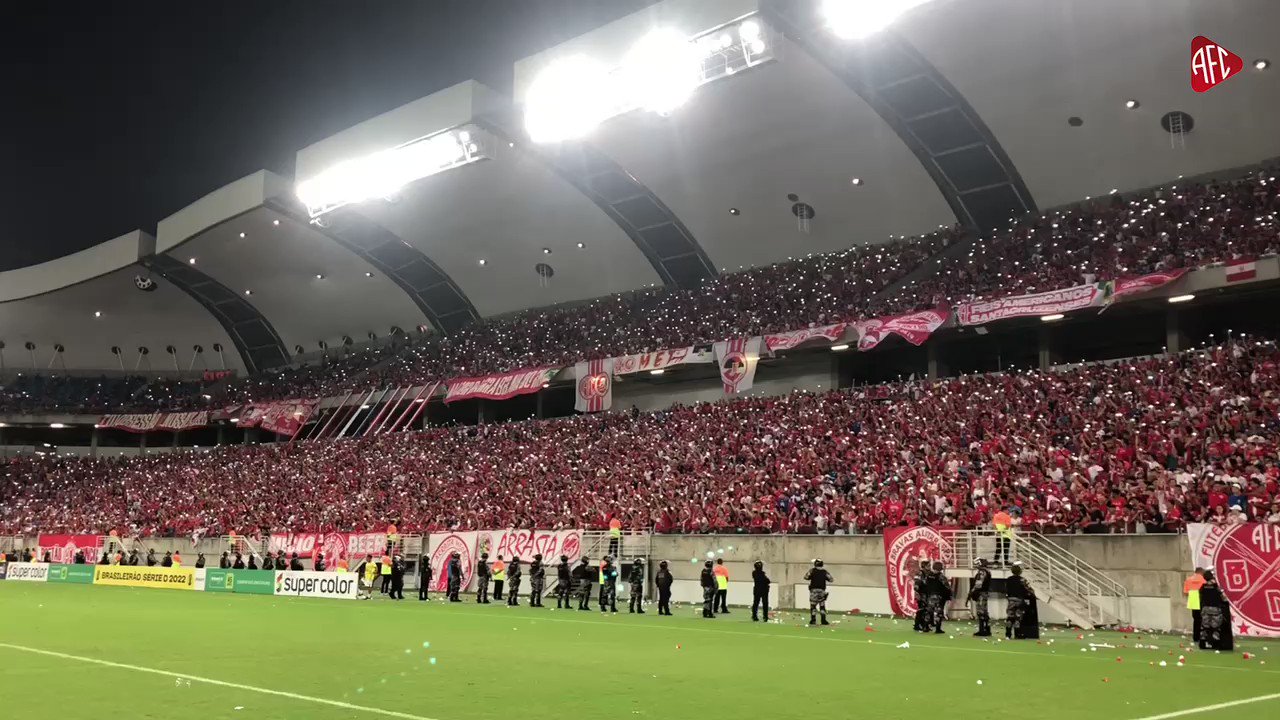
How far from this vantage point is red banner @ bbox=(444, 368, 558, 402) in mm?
45406

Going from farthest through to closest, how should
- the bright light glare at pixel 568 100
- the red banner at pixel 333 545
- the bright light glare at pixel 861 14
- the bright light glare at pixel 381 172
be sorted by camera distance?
the bright light glare at pixel 381 172, the red banner at pixel 333 545, the bright light glare at pixel 568 100, the bright light glare at pixel 861 14

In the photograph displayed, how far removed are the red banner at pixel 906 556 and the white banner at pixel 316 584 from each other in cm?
1613

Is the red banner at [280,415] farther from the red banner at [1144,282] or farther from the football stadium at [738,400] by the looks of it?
the red banner at [1144,282]

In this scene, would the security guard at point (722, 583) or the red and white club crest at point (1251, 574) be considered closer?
the red and white club crest at point (1251, 574)

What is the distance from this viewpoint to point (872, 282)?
128ft

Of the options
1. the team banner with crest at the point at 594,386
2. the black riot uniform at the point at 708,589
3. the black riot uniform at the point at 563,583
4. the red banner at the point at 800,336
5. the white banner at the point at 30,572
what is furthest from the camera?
the team banner with crest at the point at 594,386

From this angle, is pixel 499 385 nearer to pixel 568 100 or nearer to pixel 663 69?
pixel 568 100

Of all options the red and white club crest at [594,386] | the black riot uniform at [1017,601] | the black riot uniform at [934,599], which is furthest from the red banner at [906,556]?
the red and white club crest at [594,386]

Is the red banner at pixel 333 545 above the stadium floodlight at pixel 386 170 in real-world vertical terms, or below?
below

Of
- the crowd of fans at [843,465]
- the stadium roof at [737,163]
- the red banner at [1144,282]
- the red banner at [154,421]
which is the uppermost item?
the stadium roof at [737,163]

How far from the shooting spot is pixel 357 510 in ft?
138

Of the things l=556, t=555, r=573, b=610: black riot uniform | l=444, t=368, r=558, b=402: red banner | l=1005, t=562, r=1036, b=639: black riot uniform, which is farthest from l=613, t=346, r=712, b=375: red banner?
l=1005, t=562, r=1036, b=639: black riot uniform

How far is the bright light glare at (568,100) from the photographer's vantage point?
34719 millimetres

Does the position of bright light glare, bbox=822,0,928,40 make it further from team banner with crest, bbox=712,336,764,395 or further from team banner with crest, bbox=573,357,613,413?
team banner with crest, bbox=573,357,613,413
